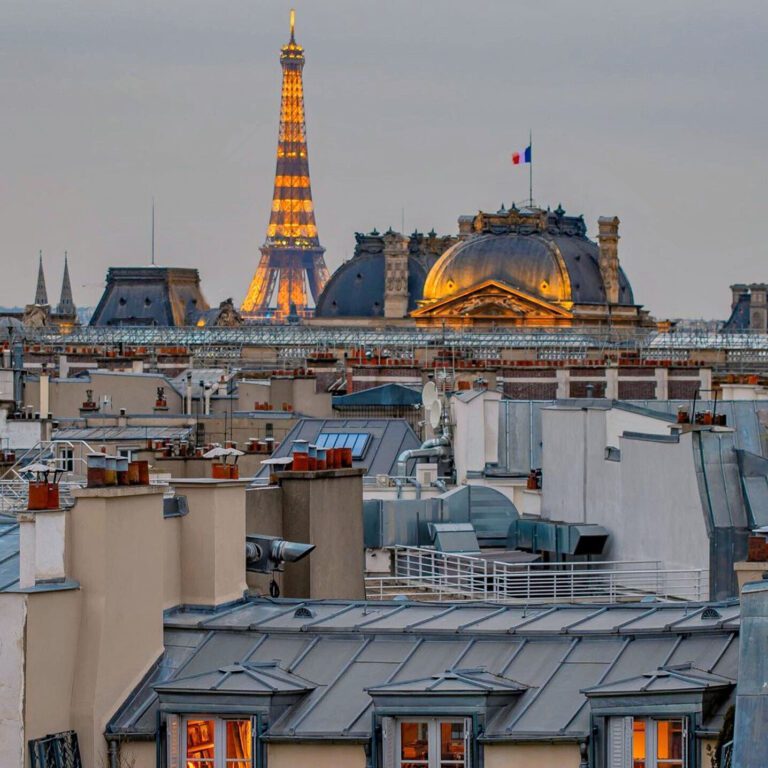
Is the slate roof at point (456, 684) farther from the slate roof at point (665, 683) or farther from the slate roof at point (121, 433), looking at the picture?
the slate roof at point (121, 433)

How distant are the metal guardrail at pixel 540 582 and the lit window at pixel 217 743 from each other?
5.18 metres

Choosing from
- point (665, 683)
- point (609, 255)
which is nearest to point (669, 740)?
point (665, 683)

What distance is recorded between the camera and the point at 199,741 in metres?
12.8

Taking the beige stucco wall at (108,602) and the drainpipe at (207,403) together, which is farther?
the drainpipe at (207,403)

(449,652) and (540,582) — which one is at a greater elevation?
(540,582)

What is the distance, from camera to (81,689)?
509 inches

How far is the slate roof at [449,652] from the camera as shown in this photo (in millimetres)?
12516

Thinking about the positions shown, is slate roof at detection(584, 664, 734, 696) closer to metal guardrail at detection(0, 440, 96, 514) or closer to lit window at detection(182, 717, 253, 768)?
lit window at detection(182, 717, 253, 768)

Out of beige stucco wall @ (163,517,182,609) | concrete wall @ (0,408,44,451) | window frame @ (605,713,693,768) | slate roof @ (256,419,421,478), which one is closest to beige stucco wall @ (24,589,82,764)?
beige stucco wall @ (163,517,182,609)

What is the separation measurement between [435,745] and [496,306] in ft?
347

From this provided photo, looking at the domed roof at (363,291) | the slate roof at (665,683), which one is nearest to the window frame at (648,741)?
the slate roof at (665,683)

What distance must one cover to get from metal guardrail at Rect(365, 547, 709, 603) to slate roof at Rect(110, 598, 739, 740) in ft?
13.6

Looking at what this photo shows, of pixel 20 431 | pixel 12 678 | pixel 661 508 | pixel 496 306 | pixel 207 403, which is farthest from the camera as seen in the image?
pixel 496 306

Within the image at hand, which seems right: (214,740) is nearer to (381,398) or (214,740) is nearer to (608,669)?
(608,669)
